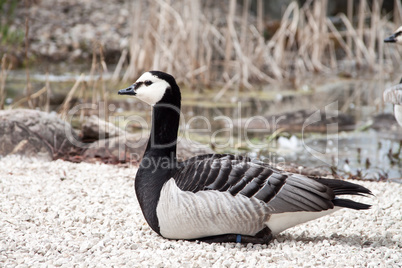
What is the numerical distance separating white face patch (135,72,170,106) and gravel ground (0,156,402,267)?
1.01 metres

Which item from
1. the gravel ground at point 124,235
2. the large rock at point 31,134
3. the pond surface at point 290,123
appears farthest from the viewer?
the pond surface at point 290,123

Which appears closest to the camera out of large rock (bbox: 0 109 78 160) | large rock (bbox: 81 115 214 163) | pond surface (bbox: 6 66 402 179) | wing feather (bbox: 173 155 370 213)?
wing feather (bbox: 173 155 370 213)

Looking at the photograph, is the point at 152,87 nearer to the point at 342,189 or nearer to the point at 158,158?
the point at 158,158

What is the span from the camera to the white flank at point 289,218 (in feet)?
11.0

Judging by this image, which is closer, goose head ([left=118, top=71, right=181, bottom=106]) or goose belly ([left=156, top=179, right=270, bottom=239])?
goose belly ([left=156, top=179, right=270, bottom=239])

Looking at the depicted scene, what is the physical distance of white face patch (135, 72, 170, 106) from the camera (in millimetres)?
3707

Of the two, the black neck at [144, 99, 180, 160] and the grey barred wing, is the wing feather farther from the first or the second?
the black neck at [144, 99, 180, 160]

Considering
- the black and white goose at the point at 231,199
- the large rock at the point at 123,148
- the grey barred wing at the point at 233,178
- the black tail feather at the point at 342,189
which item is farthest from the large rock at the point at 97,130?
the black tail feather at the point at 342,189

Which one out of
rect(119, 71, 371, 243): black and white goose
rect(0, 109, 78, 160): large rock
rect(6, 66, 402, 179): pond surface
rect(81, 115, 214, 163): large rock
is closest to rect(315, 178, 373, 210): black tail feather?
rect(119, 71, 371, 243): black and white goose

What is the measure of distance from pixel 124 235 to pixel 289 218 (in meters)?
1.19

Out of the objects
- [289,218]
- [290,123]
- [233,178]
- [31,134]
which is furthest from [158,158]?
[290,123]

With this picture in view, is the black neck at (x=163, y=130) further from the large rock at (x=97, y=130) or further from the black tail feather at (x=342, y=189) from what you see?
the large rock at (x=97, y=130)

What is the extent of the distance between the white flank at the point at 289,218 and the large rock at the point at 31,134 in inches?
125

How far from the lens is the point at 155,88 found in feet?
12.2
